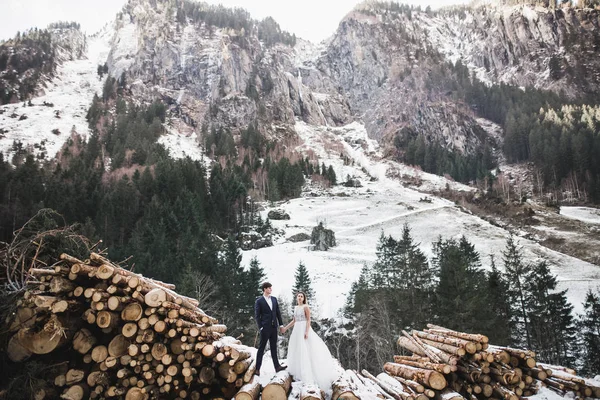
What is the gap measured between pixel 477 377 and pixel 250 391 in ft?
14.9

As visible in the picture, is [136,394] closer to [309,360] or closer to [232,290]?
[309,360]

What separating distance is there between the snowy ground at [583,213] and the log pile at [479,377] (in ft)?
228

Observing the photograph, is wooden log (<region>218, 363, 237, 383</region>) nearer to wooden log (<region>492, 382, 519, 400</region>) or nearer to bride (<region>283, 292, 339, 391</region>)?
bride (<region>283, 292, 339, 391</region>)

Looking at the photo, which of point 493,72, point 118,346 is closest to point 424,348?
point 118,346

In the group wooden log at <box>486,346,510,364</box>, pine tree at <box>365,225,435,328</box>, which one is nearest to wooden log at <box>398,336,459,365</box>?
wooden log at <box>486,346,510,364</box>

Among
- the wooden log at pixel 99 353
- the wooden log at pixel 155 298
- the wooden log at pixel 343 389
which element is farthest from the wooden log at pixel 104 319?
the wooden log at pixel 343 389

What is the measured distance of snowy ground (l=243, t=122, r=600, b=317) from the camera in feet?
122

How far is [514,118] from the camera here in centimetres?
13012

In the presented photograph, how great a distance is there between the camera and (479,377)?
605 cm

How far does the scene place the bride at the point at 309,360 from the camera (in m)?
5.66

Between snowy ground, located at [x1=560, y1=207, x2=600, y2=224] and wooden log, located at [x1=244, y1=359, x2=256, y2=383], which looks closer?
wooden log, located at [x1=244, y1=359, x2=256, y2=383]

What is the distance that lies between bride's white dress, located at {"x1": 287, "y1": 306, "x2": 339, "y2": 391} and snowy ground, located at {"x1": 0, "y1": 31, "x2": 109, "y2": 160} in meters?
102

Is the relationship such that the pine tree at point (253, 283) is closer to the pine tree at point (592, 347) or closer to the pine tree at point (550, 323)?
the pine tree at point (550, 323)

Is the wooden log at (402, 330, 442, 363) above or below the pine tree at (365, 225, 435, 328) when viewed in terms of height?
above
